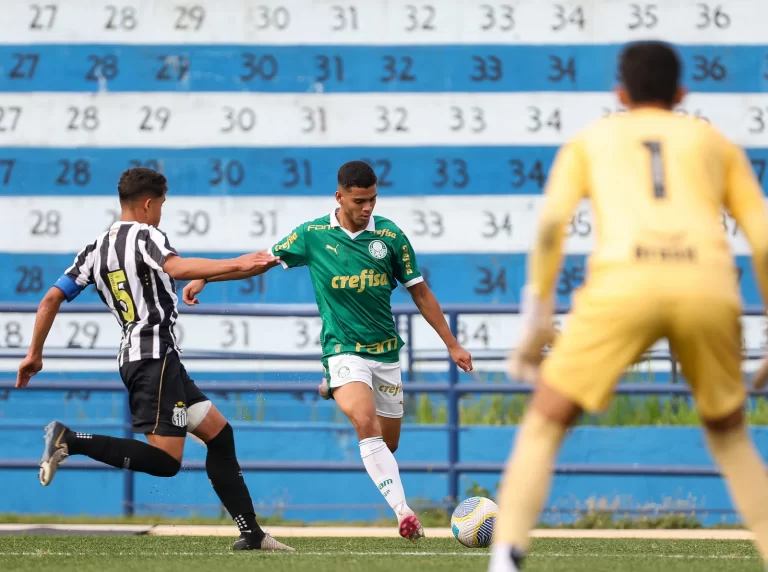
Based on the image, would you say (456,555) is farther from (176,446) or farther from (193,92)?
(193,92)

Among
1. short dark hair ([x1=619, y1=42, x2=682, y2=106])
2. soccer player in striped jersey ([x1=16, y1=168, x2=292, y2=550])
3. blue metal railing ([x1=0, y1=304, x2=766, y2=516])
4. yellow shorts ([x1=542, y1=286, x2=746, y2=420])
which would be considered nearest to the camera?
yellow shorts ([x1=542, y1=286, x2=746, y2=420])

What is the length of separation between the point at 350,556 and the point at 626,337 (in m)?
2.74

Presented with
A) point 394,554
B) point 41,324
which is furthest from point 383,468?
point 41,324

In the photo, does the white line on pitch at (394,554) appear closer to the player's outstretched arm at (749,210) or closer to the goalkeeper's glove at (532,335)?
the goalkeeper's glove at (532,335)

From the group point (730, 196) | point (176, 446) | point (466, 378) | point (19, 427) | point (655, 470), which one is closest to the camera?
point (730, 196)

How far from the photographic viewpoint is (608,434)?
9477 millimetres

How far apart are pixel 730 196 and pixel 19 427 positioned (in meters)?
6.70

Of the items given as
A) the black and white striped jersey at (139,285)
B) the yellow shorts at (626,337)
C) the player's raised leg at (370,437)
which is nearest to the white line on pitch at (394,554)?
the player's raised leg at (370,437)

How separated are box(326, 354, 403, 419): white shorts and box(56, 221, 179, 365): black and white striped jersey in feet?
2.89

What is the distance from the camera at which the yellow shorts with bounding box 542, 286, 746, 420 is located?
11.8ft

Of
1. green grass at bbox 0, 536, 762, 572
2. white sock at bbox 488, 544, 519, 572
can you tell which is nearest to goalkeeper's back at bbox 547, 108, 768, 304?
white sock at bbox 488, 544, 519, 572

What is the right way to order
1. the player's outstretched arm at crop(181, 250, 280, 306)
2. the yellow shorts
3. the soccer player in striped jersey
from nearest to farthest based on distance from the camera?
1. the yellow shorts
2. the soccer player in striped jersey
3. the player's outstretched arm at crop(181, 250, 280, 306)

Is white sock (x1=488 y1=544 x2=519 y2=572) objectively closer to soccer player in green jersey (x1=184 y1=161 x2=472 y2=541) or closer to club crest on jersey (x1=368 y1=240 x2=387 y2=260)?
soccer player in green jersey (x1=184 y1=161 x2=472 y2=541)

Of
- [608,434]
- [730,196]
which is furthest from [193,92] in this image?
[730,196]
